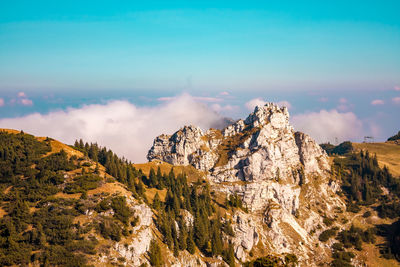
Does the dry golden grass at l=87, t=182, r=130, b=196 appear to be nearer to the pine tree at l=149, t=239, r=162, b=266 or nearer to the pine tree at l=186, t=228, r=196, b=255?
the pine tree at l=149, t=239, r=162, b=266

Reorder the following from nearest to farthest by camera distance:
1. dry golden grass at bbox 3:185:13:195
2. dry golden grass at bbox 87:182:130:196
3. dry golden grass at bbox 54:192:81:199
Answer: dry golden grass at bbox 3:185:13:195 → dry golden grass at bbox 54:192:81:199 → dry golden grass at bbox 87:182:130:196

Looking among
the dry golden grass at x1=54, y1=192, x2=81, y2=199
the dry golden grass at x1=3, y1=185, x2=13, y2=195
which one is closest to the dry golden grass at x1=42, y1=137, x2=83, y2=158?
the dry golden grass at x1=3, y1=185, x2=13, y2=195

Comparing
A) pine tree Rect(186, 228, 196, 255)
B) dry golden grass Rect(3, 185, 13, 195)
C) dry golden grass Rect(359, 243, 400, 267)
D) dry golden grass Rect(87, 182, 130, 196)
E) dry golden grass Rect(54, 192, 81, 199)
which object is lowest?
dry golden grass Rect(359, 243, 400, 267)

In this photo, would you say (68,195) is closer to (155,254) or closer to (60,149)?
(60,149)

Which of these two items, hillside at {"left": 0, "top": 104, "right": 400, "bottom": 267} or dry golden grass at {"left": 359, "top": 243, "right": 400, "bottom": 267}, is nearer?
hillside at {"left": 0, "top": 104, "right": 400, "bottom": 267}

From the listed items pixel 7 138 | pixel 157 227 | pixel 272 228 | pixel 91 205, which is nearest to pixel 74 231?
pixel 91 205

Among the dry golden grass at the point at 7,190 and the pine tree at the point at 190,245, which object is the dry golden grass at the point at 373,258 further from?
the dry golden grass at the point at 7,190

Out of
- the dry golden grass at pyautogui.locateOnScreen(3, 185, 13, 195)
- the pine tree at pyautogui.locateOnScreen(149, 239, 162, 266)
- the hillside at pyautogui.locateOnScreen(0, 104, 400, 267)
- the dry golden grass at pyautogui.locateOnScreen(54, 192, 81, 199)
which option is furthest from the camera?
the dry golden grass at pyautogui.locateOnScreen(54, 192, 81, 199)

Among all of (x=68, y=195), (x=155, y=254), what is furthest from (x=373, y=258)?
(x=68, y=195)

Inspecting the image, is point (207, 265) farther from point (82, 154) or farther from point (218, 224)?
point (82, 154)

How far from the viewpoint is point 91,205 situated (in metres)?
137

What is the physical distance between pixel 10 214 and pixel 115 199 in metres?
39.4

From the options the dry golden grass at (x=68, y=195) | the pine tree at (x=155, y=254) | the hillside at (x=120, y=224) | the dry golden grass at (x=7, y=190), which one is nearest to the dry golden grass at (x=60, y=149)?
the hillside at (x=120, y=224)

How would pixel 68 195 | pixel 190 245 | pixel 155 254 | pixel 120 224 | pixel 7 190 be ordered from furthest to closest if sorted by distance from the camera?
1. pixel 190 245
2. pixel 68 195
3. pixel 7 190
4. pixel 120 224
5. pixel 155 254
